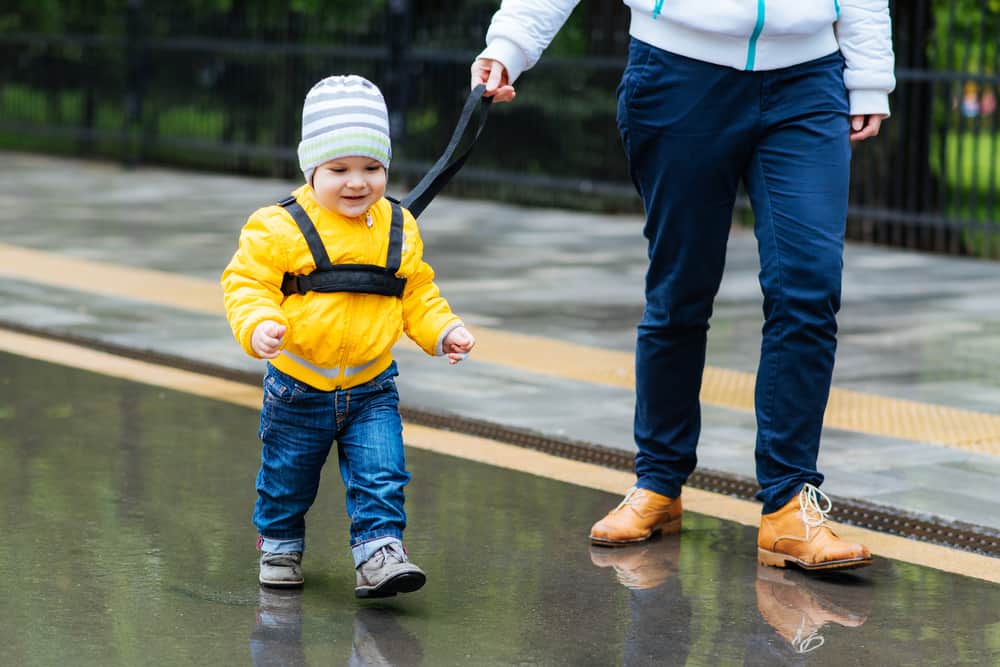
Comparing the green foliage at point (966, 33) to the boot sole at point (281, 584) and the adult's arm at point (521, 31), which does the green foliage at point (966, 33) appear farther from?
the boot sole at point (281, 584)

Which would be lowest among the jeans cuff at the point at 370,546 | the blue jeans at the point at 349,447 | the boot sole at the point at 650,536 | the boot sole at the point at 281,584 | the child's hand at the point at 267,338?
the boot sole at the point at 650,536

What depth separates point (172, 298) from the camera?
9305 millimetres

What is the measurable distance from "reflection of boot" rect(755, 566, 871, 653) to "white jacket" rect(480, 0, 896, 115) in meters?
1.14

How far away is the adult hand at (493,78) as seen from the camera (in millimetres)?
4590

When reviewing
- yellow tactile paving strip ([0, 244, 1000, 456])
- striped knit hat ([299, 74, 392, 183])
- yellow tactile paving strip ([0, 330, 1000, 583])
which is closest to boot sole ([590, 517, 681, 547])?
yellow tactile paving strip ([0, 330, 1000, 583])

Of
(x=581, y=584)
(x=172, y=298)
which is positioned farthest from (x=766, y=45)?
(x=172, y=298)

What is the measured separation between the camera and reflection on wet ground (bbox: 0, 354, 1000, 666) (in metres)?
3.88

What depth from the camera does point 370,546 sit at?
4.14 meters

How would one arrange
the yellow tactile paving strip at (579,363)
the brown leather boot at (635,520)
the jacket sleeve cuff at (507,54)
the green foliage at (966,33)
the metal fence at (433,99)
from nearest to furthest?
the jacket sleeve cuff at (507,54)
the brown leather boot at (635,520)
the yellow tactile paving strip at (579,363)
the green foliage at (966,33)
the metal fence at (433,99)

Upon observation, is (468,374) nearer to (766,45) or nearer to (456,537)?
(456,537)

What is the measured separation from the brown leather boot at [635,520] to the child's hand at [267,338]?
4.08 feet

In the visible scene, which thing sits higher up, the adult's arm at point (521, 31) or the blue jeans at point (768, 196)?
the adult's arm at point (521, 31)

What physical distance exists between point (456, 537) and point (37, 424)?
6.55 ft

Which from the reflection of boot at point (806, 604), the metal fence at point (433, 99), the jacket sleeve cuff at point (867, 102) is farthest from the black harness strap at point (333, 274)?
the metal fence at point (433, 99)
